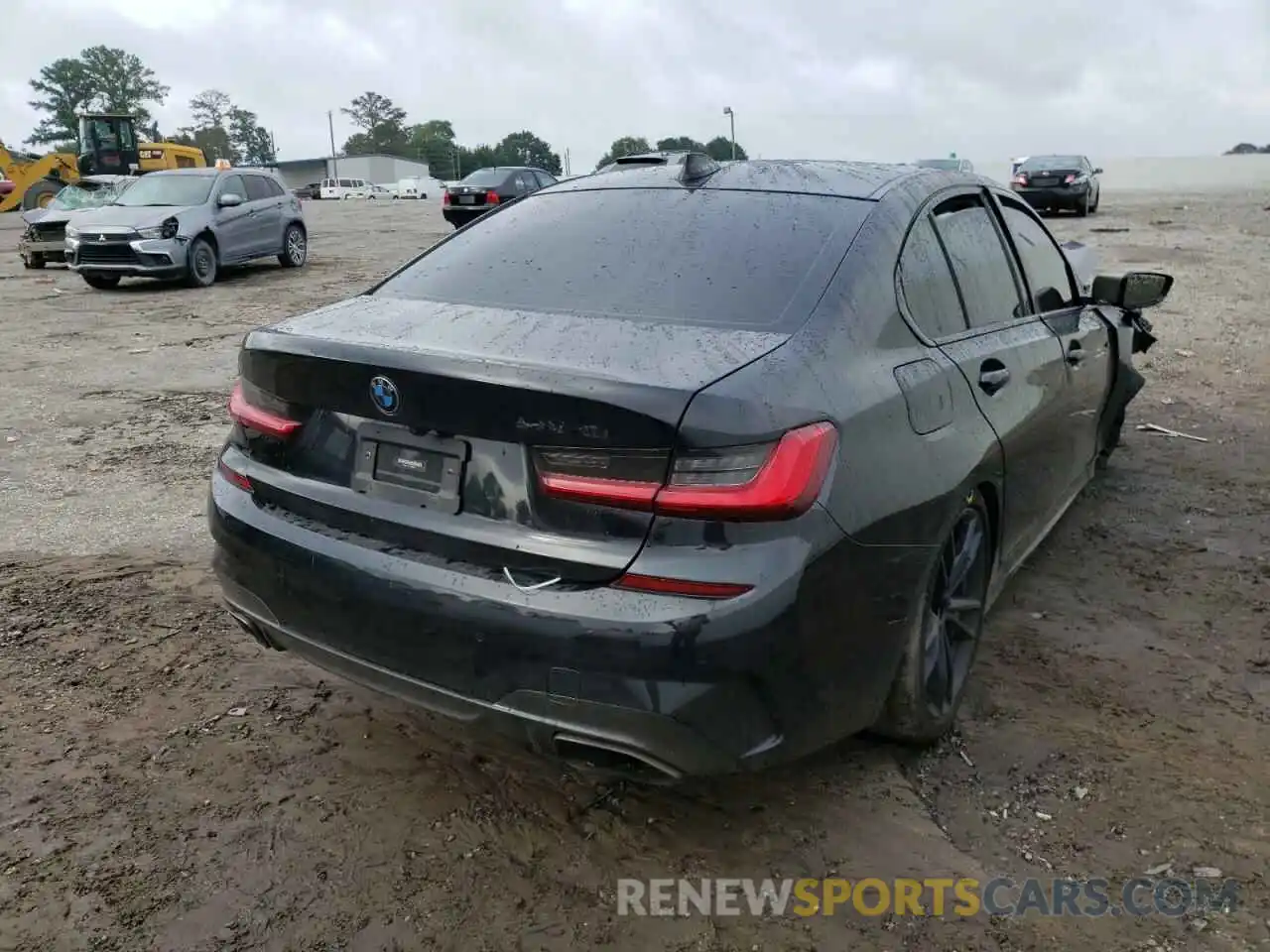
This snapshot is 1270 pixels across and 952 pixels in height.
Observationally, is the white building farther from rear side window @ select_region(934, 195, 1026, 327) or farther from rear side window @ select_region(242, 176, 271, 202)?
rear side window @ select_region(934, 195, 1026, 327)

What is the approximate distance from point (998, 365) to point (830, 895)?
1626 millimetres

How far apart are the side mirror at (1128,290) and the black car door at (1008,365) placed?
3.09 ft

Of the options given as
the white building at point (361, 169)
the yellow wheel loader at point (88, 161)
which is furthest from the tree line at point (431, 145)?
the yellow wheel loader at point (88, 161)

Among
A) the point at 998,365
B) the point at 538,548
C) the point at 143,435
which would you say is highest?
the point at 998,365

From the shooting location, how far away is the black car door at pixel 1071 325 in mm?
3826

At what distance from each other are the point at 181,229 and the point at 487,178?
1022 cm

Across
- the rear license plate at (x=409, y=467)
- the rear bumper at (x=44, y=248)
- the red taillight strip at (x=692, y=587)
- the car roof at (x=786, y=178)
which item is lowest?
the rear bumper at (x=44, y=248)

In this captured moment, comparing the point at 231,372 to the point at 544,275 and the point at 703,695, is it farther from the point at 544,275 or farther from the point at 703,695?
the point at 703,695

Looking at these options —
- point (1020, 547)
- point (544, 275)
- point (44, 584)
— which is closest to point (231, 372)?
point (44, 584)

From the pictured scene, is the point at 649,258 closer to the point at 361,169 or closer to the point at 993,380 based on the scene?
the point at 993,380

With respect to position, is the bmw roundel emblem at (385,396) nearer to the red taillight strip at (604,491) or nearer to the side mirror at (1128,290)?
the red taillight strip at (604,491)

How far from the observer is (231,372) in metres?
8.53

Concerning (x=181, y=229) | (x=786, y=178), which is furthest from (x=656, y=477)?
(x=181, y=229)

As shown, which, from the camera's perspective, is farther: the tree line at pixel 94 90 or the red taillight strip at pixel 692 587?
the tree line at pixel 94 90
